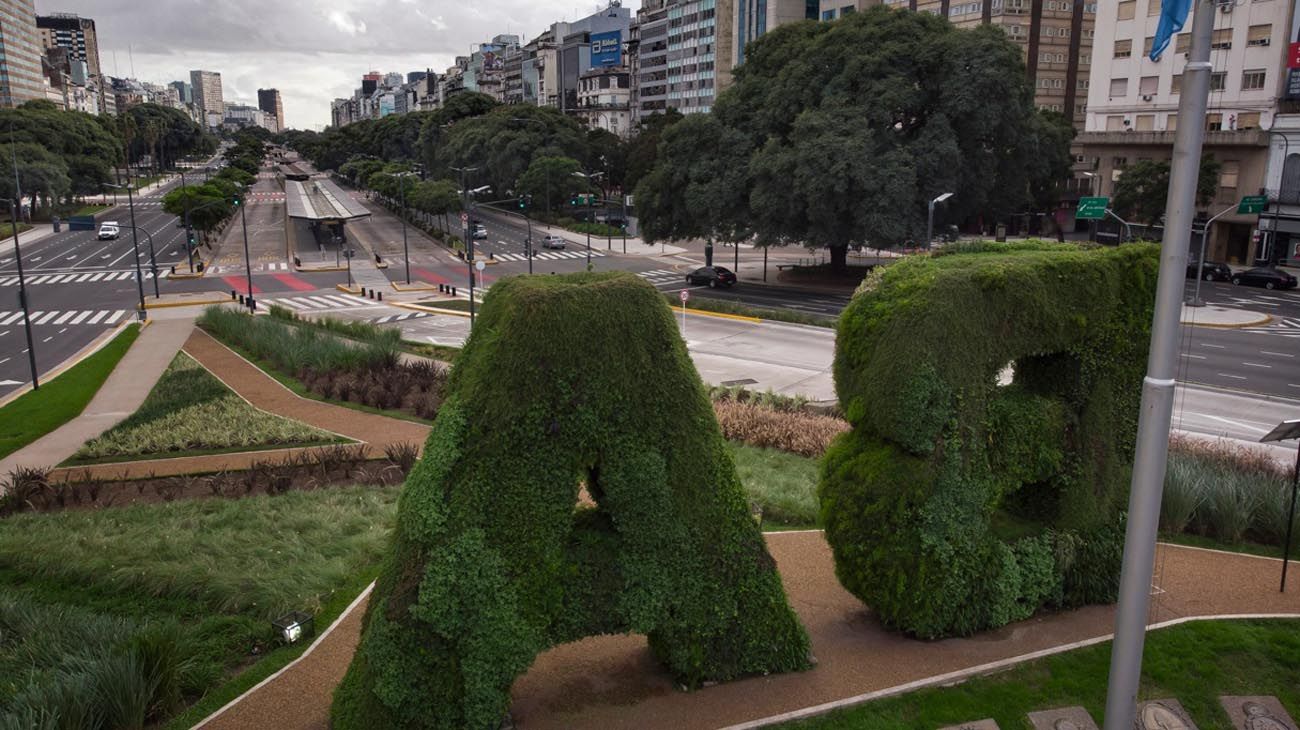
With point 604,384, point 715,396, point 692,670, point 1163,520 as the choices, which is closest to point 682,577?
point 692,670

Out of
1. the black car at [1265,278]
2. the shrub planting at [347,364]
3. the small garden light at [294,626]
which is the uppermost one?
the black car at [1265,278]

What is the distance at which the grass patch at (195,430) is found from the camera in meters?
21.5

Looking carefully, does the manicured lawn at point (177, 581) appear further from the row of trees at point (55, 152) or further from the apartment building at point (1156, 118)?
the row of trees at point (55, 152)

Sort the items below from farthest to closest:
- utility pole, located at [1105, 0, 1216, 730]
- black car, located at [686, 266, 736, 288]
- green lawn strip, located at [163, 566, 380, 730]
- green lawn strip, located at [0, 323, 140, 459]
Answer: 1. black car, located at [686, 266, 736, 288]
2. green lawn strip, located at [0, 323, 140, 459]
3. green lawn strip, located at [163, 566, 380, 730]
4. utility pole, located at [1105, 0, 1216, 730]

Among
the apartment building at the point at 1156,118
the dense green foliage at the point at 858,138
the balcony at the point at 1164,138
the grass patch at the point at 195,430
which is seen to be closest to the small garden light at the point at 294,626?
the grass patch at the point at 195,430

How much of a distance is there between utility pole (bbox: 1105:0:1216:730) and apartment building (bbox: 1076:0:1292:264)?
149ft

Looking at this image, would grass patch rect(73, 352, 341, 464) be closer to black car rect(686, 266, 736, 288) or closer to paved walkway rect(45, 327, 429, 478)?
paved walkway rect(45, 327, 429, 478)

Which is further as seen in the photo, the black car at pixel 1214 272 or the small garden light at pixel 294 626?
the black car at pixel 1214 272

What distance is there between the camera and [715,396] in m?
24.9

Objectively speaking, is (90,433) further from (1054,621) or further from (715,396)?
(1054,621)

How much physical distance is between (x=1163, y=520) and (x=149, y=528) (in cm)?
1694

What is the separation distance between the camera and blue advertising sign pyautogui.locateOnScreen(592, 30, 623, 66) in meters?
144

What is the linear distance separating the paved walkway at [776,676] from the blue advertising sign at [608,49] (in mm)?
141563

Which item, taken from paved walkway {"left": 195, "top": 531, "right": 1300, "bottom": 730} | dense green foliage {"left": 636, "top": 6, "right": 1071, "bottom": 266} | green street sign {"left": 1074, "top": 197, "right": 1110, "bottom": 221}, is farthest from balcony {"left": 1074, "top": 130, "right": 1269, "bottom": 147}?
paved walkway {"left": 195, "top": 531, "right": 1300, "bottom": 730}
